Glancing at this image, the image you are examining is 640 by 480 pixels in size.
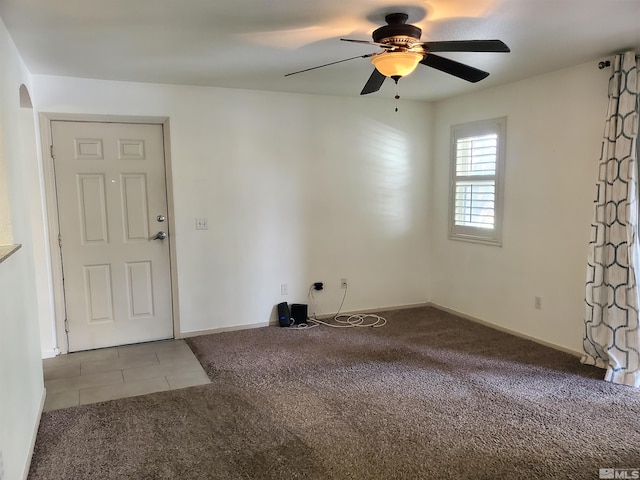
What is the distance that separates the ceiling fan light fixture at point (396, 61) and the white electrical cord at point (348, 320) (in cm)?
277

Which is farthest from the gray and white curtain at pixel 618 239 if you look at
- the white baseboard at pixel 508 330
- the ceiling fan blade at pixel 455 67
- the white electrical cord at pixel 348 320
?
the white electrical cord at pixel 348 320

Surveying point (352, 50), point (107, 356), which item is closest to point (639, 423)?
point (352, 50)

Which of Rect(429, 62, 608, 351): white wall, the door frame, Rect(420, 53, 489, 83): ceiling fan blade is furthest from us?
the door frame

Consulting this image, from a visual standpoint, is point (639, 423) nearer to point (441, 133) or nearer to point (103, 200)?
point (441, 133)

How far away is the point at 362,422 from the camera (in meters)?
2.77

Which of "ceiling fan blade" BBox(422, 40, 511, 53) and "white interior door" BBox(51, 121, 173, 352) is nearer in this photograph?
"ceiling fan blade" BBox(422, 40, 511, 53)

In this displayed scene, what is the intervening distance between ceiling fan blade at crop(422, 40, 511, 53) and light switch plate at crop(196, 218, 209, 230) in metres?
2.68

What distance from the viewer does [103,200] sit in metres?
4.10

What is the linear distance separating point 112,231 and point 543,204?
150 inches

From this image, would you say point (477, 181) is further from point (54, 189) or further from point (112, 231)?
point (54, 189)

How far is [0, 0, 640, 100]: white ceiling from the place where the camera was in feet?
7.84

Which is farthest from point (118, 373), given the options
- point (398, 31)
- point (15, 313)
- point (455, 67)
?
point (455, 67)
